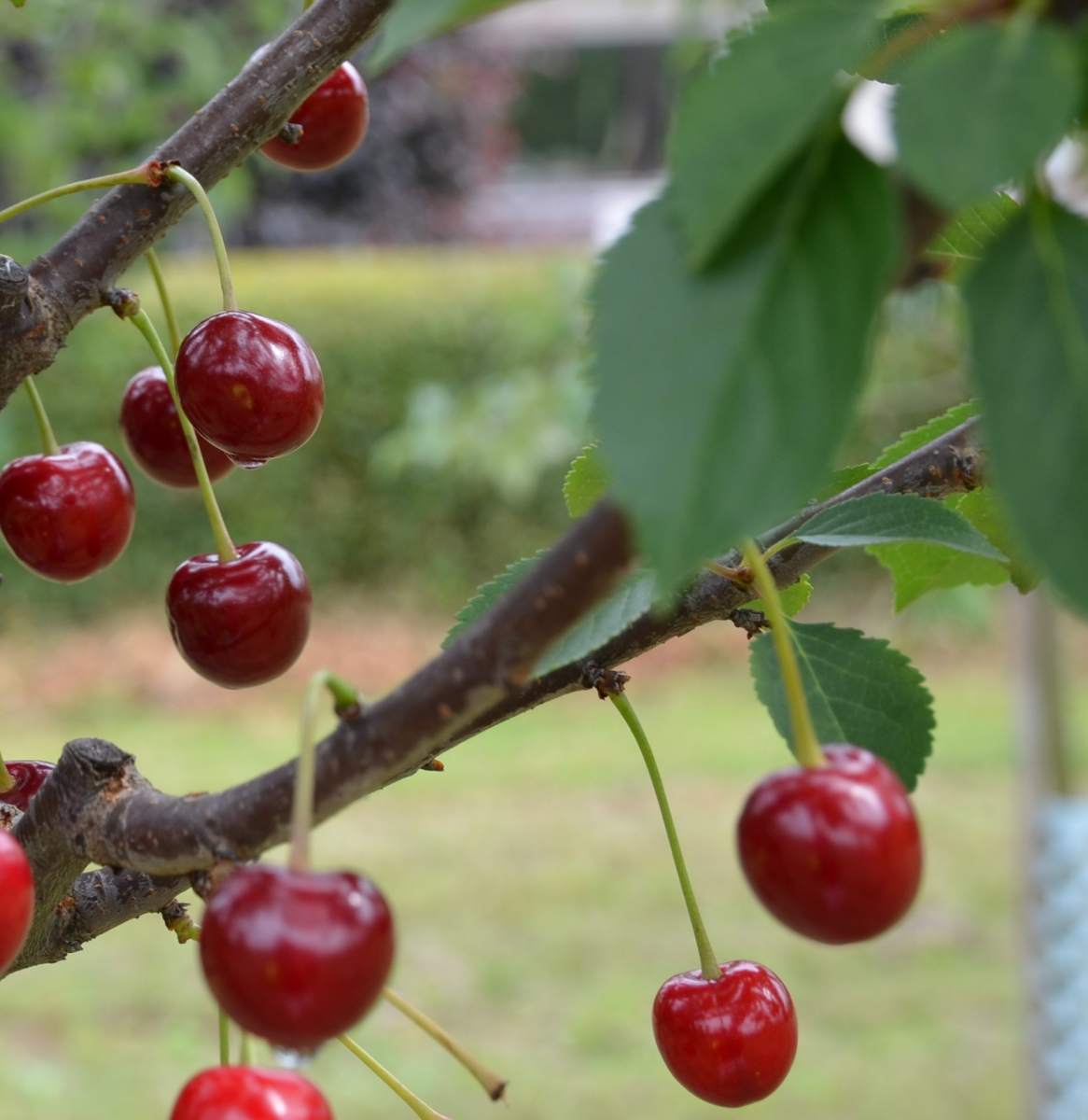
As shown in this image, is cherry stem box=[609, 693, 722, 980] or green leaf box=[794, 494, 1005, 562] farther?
cherry stem box=[609, 693, 722, 980]

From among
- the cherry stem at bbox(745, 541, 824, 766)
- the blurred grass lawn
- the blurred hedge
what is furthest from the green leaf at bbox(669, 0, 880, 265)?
the blurred hedge

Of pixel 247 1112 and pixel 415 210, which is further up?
pixel 415 210

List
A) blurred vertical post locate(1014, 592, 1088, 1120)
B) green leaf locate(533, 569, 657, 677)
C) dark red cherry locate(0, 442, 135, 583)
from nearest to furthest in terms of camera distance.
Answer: green leaf locate(533, 569, 657, 677) < dark red cherry locate(0, 442, 135, 583) < blurred vertical post locate(1014, 592, 1088, 1120)

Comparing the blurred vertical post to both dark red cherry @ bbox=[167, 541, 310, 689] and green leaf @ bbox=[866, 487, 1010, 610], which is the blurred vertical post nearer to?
green leaf @ bbox=[866, 487, 1010, 610]

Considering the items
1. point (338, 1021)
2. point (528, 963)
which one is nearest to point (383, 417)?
point (528, 963)

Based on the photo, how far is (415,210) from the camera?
10.8 meters

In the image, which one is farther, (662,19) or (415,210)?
(662,19)

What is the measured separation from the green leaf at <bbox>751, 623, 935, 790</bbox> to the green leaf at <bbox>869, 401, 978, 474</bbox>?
12 centimetres

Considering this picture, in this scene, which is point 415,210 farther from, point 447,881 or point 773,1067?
point 773,1067

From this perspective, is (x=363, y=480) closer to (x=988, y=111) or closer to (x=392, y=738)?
(x=392, y=738)

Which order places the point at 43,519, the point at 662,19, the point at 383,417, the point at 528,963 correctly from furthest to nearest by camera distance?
the point at 662,19, the point at 383,417, the point at 528,963, the point at 43,519

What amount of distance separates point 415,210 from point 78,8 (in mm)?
7623

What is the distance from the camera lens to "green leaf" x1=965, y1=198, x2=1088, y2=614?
0.37 metres

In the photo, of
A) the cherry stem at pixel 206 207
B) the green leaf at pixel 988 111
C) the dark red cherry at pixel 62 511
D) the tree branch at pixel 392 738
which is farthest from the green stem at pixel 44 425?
the green leaf at pixel 988 111
